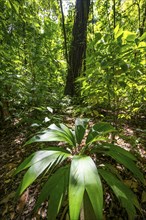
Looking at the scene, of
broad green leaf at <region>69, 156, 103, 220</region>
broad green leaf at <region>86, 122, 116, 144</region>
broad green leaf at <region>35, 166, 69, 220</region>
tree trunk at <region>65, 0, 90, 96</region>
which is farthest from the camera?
tree trunk at <region>65, 0, 90, 96</region>

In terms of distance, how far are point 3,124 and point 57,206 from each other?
2.59 meters

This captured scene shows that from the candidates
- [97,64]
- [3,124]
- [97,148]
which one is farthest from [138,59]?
[3,124]

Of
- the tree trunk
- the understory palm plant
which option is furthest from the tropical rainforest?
the tree trunk

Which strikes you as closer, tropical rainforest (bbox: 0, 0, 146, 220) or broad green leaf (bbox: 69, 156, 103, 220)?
broad green leaf (bbox: 69, 156, 103, 220)

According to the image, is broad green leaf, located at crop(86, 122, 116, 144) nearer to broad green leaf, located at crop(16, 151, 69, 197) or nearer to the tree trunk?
broad green leaf, located at crop(16, 151, 69, 197)

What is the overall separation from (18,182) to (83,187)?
1.12 m

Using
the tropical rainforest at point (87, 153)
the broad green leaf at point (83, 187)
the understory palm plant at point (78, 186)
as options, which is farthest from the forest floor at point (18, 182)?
the broad green leaf at point (83, 187)

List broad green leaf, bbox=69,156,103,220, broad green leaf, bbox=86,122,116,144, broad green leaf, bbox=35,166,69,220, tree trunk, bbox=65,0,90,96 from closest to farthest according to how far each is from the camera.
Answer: broad green leaf, bbox=69,156,103,220 → broad green leaf, bbox=35,166,69,220 → broad green leaf, bbox=86,122,116,144 → tree trunk, bbox=65,0,90,96

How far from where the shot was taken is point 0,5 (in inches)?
101

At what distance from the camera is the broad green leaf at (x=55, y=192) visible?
993mm

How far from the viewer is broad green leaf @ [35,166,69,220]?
99 cm

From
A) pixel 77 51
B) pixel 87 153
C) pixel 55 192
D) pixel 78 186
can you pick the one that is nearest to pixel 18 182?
pixel 87 153

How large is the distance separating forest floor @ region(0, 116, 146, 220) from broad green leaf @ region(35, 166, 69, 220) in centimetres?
43

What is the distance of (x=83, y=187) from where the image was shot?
3.01 feet
